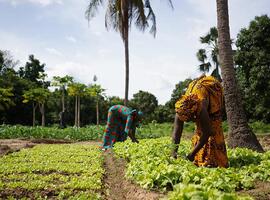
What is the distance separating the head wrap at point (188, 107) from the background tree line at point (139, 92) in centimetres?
332

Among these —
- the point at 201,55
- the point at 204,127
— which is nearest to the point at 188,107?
the point at 204,127

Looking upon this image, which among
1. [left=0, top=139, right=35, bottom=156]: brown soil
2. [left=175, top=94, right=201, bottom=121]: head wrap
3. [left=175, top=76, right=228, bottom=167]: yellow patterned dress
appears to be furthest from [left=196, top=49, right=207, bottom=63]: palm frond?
[left=175, top=94, right=201, bottom=121]: head wrap

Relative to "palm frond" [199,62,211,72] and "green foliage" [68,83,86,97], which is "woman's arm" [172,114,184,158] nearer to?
"palm frond" [199,62,211,72]

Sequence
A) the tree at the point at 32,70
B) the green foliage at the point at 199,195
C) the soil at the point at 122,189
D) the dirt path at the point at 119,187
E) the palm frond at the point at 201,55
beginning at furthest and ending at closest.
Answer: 1. the tree at the point at 32,70
2. the palm frond at the point at 201,55
3. the dirt path at the point at 119,187
4. the soil at the point at 122,189
5. the green foliage at the point at 199,195

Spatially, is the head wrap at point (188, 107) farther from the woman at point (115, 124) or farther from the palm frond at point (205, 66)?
the palm frond at point (205, 66)

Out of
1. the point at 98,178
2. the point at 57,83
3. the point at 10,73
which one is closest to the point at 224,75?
the point at 98,178

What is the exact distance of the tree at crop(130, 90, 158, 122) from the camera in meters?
52.9

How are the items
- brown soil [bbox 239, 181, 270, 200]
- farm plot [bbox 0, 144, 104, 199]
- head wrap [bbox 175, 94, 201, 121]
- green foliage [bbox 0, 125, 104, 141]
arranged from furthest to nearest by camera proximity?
green foliage [bbox 0, 125, 104, 141]
head wrap [bbox 175, 94, 201, 121]
farm plot [bbox 0, 144, 104, 199]
brown soil [bbox 239, 181, 270, 200]

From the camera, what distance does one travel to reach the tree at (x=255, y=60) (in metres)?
20.6

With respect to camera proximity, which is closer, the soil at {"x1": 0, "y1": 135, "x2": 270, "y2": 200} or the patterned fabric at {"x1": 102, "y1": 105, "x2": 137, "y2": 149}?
the soil at {"x1": 0, "y1": 135, "x2": 270, "y2": 200}

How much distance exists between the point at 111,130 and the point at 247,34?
1397cm

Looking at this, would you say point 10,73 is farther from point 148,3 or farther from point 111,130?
point 111,130

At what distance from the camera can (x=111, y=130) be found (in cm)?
1108

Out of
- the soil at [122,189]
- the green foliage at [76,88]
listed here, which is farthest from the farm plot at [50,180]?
the green foliage at [76,88]
